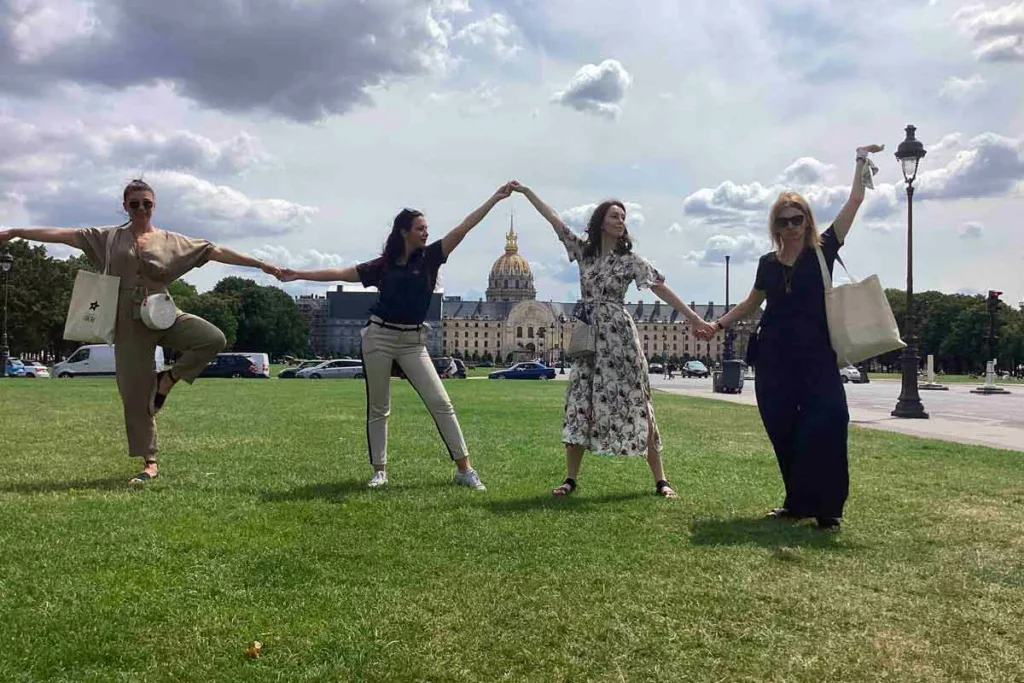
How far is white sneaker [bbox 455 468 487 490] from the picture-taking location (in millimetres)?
6785

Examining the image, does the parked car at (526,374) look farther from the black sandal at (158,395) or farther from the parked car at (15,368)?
the black sandal at (158,395)

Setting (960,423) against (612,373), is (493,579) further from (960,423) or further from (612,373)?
(960,423)

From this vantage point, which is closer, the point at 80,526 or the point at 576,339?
the point at 80,526

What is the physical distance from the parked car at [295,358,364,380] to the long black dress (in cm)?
4561

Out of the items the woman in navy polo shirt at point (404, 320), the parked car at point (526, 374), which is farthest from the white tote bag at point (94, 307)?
the parked car at point (526, 374)

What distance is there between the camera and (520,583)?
4.00 meters

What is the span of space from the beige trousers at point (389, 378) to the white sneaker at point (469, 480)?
0.44ft

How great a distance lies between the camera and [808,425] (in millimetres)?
5703

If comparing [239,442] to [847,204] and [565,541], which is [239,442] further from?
[847,204]

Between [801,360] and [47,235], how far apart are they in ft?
18.9

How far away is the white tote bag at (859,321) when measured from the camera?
5621 millimetres

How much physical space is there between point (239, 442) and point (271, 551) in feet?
19.7

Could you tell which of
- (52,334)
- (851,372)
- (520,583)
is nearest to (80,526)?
(520,583)

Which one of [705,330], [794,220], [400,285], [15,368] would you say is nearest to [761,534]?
[794,220]
